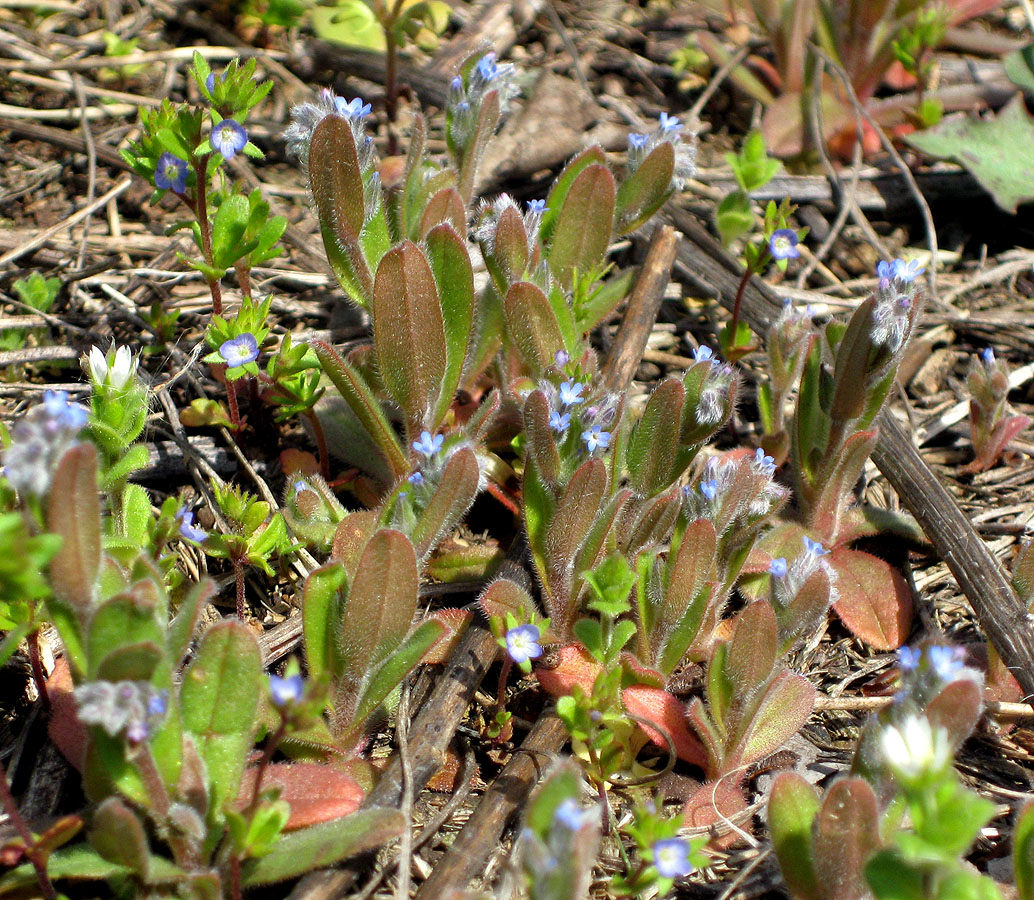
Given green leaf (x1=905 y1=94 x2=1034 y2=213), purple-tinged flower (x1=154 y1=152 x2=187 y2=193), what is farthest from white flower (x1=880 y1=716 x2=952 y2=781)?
green leaf (x1=905 y1=94 x2=1034 y2=213)

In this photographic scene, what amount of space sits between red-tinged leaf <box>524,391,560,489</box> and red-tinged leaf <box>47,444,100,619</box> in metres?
1.17

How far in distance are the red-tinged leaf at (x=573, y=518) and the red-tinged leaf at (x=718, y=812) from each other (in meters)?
0.67

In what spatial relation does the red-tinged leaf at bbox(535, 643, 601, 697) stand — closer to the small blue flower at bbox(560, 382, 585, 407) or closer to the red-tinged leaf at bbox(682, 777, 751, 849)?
the red-tinged leaf at bbox(682, 777, 751, 849)

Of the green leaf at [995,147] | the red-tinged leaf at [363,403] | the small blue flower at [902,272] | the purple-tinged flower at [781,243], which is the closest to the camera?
the small blue flower at [902,272]

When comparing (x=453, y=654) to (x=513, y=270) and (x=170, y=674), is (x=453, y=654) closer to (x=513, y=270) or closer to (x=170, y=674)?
(x=170, y=674)

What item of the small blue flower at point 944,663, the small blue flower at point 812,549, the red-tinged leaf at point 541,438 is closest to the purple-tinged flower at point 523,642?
the red-tinged leaf at point 541,438

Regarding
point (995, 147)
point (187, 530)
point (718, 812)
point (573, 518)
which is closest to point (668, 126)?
point (573, 518)

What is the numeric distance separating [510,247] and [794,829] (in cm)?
187

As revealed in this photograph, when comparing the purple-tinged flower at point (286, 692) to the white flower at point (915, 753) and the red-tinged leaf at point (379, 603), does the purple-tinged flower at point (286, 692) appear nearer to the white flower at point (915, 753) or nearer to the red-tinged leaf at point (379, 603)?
the red-tinged leaf at point (379, 603)

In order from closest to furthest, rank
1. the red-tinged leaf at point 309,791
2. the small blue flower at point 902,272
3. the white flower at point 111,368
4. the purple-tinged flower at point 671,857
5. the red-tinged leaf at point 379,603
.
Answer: the purple-tinged flower at point 671,857 → the red-tinged leaf at point 309,791 → the red-tinged leaf at point 379,603 → the white flower at point 111,368 → the small blue flower at point 902,272

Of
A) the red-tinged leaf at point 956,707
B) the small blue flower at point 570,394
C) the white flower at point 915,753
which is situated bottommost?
the red-tinged leaf at point 956,707

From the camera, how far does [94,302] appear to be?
12.2 feet

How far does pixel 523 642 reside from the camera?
8.26 ft

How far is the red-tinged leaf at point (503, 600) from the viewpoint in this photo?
2645mm
